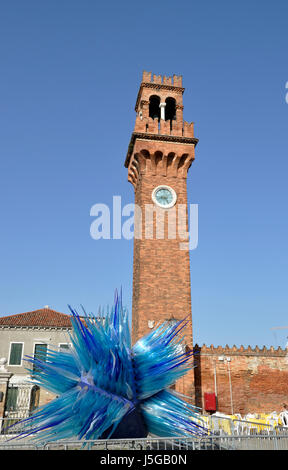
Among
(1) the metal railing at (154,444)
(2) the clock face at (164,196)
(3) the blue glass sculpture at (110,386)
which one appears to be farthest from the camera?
(2) the clock face at (164,196)

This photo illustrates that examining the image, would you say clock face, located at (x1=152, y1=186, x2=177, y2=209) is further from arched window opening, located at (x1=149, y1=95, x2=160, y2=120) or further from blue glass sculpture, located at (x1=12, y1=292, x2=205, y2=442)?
blue glass sculpture, located at (x1=12, y1=292, x2=205, y2=442)

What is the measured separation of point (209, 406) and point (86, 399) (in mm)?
16669

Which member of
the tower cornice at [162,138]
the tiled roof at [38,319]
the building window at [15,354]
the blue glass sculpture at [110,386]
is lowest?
the blue glass sculpture at [110,386]

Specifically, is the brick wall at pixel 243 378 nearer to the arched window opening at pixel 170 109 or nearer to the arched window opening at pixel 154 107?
the arched window opening at pixel 170 109

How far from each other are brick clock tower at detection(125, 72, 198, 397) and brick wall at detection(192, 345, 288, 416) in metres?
1.06

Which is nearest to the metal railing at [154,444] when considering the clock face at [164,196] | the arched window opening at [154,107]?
the clock face at [164,196]

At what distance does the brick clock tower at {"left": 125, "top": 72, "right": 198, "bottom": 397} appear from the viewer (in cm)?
2042

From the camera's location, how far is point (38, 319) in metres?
27.4

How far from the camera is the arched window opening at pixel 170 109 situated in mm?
25663

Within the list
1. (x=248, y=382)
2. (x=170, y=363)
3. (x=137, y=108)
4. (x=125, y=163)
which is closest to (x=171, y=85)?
(x=137, y=108)

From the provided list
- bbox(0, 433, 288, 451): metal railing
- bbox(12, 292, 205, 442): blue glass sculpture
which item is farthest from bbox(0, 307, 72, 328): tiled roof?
bbox(12, 292, 205, 442): blue glass sculpture

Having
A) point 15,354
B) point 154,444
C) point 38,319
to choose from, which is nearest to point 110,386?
point 154,444

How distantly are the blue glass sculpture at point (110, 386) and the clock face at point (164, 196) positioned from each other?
57.1ft
